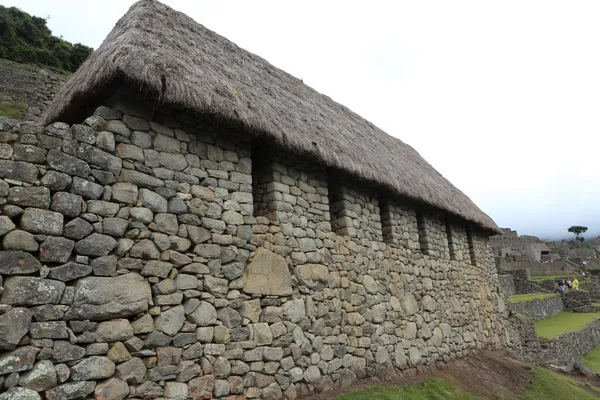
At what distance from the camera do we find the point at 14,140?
3.73 meters

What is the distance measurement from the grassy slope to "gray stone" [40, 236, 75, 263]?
3988mm

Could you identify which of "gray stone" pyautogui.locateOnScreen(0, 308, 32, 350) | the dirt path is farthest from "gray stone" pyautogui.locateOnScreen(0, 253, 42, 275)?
the dirt path

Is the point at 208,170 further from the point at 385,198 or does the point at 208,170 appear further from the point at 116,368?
the point at 385,198

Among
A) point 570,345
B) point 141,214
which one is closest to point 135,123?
point 141,214

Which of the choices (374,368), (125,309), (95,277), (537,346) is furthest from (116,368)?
(537,346)

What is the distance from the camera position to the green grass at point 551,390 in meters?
9.09

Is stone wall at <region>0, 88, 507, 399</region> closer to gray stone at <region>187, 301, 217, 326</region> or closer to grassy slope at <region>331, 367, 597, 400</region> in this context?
gray stone at <region>187, 301, 217, 326</region>

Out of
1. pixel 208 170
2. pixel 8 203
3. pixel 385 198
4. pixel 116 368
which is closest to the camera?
pixel 8 203

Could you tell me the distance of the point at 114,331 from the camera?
3.98 meters

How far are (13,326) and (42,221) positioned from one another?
906mm

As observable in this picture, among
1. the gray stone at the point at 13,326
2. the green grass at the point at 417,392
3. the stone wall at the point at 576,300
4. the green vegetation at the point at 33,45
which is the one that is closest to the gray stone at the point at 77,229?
the gray stone at the point at 13,326

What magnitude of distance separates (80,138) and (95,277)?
1.40 m

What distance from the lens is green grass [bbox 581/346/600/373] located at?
17087 millimetres

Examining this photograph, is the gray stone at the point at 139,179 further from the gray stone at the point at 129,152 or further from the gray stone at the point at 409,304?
the gray stone at the point at 409,304
